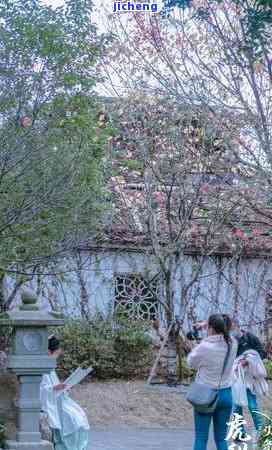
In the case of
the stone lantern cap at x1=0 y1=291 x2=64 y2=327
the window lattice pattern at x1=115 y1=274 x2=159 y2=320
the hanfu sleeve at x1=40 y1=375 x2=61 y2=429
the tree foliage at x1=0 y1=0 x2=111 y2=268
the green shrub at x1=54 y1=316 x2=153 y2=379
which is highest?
the tree foliage at x1=0 y1=0 x2=111 y2=268

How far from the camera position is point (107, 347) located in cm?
1834

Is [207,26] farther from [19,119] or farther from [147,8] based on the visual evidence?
[19,119]

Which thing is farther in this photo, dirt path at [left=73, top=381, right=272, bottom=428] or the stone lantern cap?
dirt path at [left=73, top=381, right=272, bottom=428]

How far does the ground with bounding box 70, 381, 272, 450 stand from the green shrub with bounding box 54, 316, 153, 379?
373mm

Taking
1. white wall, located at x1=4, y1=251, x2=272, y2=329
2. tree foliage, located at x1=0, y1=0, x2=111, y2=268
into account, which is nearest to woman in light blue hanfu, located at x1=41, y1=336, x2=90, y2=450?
tree foliage, located at x1=0, y1=0, x2=111, y2=268

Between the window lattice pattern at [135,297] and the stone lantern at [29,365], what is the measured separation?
8.94 metres

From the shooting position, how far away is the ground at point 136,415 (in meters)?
14.0

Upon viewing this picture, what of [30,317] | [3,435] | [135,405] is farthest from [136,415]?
[30,317]

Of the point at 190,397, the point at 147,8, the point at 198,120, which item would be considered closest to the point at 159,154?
the point at 198,120

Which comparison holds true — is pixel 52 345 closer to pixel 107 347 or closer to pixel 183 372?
pixel 107 347

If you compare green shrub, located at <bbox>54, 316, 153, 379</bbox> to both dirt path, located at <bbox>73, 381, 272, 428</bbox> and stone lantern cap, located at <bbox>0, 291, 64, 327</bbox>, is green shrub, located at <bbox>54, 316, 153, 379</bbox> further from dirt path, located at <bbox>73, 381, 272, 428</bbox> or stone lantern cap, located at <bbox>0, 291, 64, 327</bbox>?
stone lantern cap, located at <bbox>0, 291, 64, 327</bbox>

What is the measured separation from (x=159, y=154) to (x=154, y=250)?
181cm

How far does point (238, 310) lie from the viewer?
819 inches

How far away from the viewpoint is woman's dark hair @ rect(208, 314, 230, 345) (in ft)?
33.9
